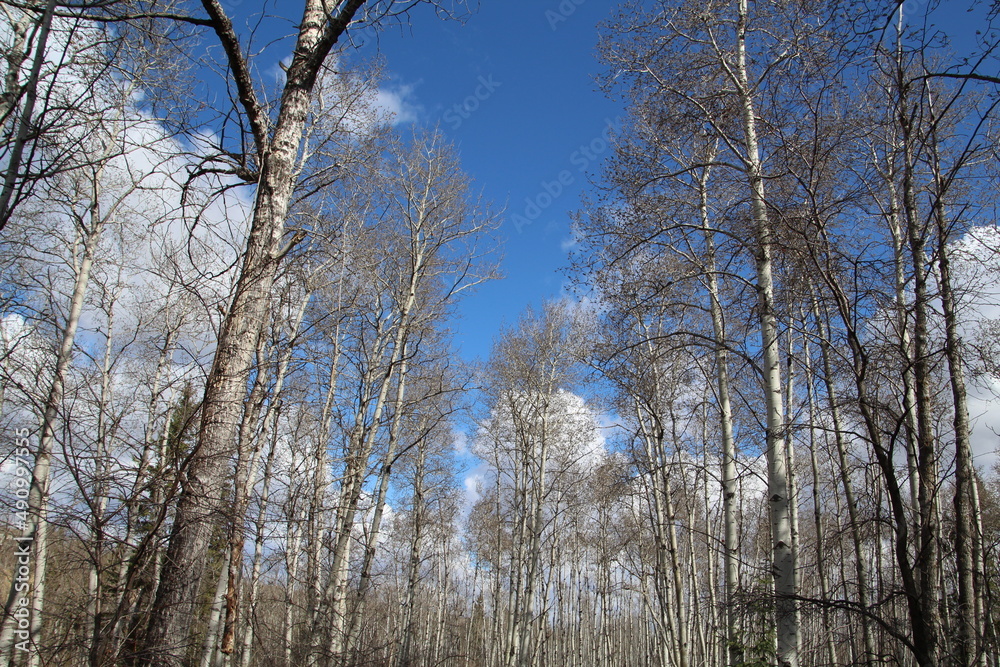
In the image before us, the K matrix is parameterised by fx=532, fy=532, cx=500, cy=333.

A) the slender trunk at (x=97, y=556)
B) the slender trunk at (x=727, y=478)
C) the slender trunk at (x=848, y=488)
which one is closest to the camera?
the slender trunk at (x=97, y=556)

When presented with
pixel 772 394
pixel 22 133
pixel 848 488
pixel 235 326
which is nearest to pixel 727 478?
pixel 848 488

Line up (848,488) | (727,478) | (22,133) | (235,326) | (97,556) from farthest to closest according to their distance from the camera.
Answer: (848,488), (727,478), (235,326), (22,133), (97,556)

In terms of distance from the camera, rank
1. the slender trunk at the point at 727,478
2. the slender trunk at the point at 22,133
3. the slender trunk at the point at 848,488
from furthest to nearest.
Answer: the slender trunk at the point at 727,478, the slender trunk at the point at 848,488, the slender trunk at the point at 22,133

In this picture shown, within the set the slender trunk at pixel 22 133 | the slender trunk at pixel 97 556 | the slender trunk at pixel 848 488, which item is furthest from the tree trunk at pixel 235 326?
the slender trunk at pixel 848 488

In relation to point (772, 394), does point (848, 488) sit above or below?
below

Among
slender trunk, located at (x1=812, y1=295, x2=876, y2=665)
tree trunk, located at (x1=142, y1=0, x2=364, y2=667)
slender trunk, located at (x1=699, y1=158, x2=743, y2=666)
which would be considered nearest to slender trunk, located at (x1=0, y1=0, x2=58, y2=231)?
tree trunk, located at (x1=142, y1=0, x2=364, y2=667)

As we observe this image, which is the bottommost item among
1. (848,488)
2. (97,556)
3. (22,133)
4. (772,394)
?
(97,556)

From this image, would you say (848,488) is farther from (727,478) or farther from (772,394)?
(772,394)

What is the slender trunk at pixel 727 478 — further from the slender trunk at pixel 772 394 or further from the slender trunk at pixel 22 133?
the slender trunk at pixel 22 133

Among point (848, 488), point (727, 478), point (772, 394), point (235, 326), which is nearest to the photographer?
point (235, 326)

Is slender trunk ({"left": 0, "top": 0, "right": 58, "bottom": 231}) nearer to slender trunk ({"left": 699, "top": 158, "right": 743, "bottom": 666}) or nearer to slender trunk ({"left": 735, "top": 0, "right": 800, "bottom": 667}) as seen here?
slender trunk ({"left": 735, "top": 0, "right": 800, "bottom": 667})

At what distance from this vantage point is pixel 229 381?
2846 millimetres

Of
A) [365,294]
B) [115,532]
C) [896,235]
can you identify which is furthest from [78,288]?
[896,235]

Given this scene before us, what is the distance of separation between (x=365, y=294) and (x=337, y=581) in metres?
4.32
